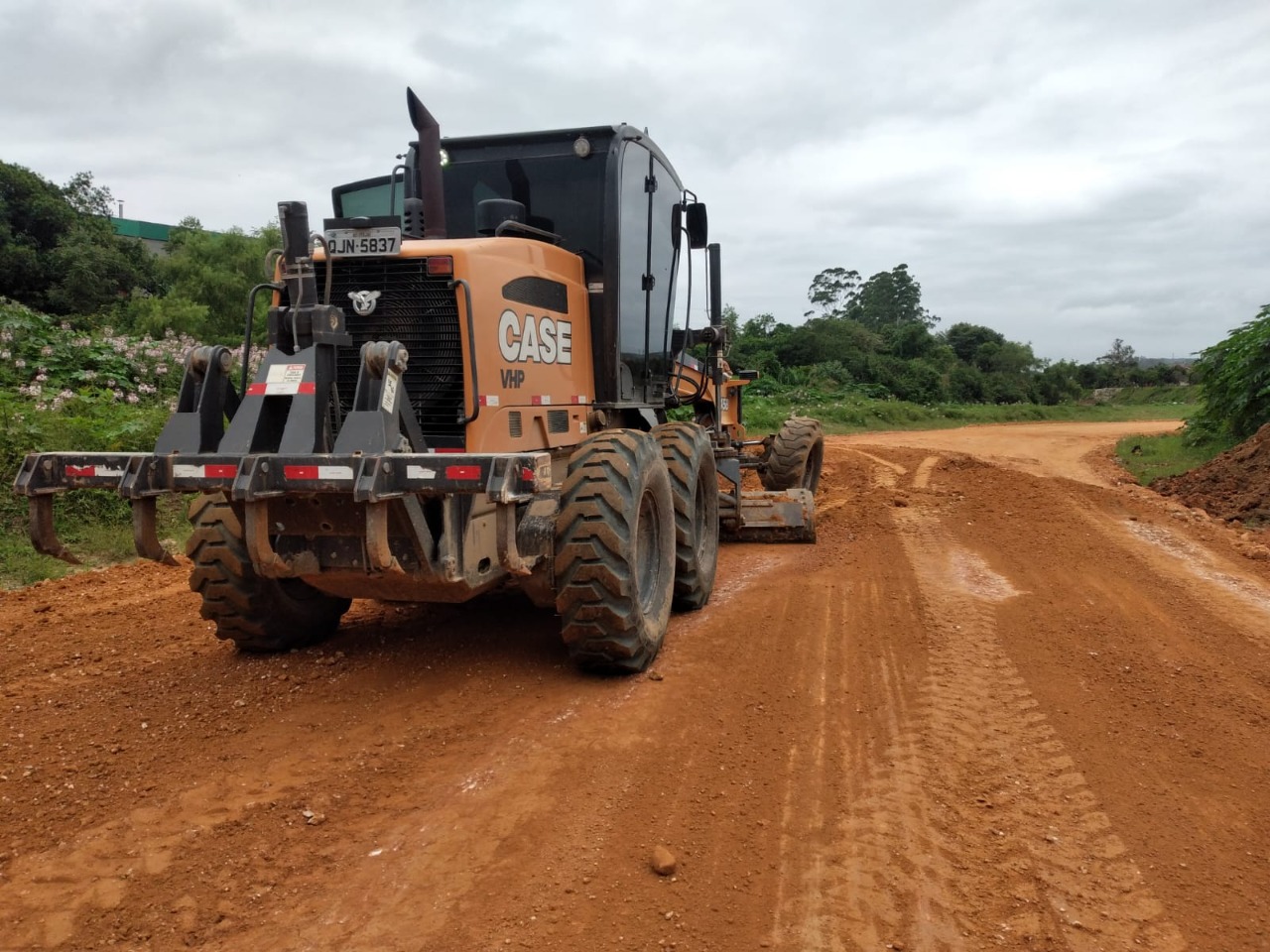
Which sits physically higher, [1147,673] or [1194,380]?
[1194,380]

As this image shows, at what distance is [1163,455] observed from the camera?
1855 cm

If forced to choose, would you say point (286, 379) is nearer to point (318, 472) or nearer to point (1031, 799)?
point (318, 472)

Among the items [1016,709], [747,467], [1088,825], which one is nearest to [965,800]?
[1088,825]

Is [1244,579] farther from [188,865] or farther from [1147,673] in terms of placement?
[188,865]

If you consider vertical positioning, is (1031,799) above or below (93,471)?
below

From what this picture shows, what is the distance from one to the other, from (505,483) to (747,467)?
7167 millimetres

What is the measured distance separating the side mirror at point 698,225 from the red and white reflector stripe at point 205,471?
4.47 m

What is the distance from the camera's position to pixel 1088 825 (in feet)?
11.6

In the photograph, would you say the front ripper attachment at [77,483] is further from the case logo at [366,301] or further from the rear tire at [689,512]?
the rear tire at [689,512]

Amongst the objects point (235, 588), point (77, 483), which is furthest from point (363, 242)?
point (235, 588)

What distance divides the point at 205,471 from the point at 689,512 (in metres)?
3.03

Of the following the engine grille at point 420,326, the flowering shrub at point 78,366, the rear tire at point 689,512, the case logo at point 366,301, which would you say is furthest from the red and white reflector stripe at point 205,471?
the flowering shrub at point 78,366

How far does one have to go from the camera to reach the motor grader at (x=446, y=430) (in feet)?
13.9

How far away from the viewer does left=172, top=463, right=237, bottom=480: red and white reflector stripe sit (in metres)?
4.17
